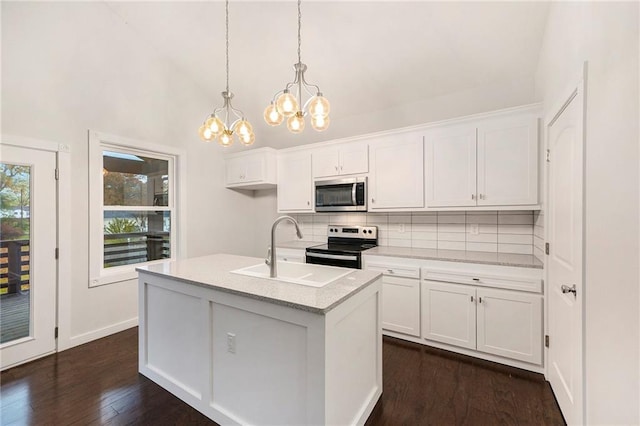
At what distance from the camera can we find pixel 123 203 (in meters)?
3.27

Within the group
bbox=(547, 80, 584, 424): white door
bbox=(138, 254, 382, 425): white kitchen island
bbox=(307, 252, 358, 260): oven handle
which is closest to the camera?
bbox=(138, 254, 382, 425): white kitchen island

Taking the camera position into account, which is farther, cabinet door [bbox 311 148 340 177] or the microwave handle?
cabinet door [bbox 311 148 340 177]

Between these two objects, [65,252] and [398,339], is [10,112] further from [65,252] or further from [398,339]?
[398,339]

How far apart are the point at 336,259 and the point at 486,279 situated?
4.78 feet

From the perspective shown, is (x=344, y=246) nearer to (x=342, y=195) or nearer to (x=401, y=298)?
(x=342, y=195)

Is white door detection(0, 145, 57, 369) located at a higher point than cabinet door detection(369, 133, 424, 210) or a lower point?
lower

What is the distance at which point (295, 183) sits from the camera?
3.81 metres

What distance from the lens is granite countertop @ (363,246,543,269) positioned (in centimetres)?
228

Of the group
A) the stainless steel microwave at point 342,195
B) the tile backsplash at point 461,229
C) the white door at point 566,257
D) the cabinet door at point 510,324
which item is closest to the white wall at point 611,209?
the white door at point 566,257

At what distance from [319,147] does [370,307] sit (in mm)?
2336

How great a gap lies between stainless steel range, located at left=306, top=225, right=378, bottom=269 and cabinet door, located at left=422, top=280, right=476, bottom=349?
0.78 m

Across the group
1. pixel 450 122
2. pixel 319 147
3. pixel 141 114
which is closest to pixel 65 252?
pixel 141 114

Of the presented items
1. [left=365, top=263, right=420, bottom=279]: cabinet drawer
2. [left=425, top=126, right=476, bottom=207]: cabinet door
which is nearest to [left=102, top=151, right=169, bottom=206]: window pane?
[left=365, top=263, right=420, bottom=279]: cabinet drawer

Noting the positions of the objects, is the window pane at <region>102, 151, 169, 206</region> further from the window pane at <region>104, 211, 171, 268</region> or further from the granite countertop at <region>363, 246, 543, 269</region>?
the granite countertop at <region>363, 246, 543, 269</region>
